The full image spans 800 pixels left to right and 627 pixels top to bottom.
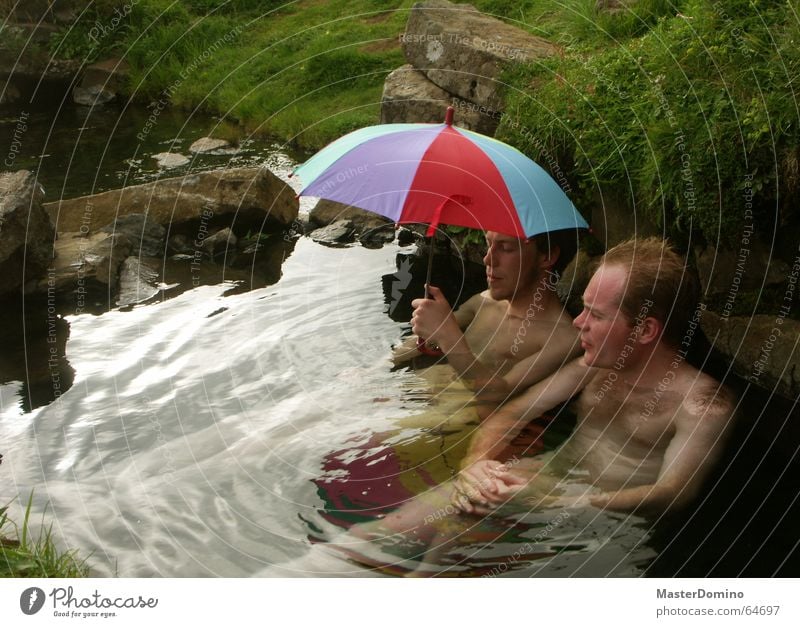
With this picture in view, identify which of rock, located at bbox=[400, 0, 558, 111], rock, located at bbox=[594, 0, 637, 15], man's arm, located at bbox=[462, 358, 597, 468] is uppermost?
rock, located at bbox=[594, 0, 637, 15]

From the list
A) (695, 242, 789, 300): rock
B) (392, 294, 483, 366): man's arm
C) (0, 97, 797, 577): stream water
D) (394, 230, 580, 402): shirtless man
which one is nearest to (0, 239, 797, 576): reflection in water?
(0, 97, 797, 577): stream water

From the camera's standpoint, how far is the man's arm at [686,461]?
4168mm

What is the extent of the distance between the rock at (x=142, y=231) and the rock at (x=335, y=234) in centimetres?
138

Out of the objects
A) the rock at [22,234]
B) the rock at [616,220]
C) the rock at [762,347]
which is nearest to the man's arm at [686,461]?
the rock at [762,347]

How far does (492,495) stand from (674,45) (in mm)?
3096

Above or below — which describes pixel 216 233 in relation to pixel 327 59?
below

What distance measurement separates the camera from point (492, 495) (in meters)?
4.29

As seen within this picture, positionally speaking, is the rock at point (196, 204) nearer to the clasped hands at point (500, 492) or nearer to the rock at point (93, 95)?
the clasped hands at point (500, 492)

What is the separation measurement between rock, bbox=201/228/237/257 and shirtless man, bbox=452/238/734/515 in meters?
4.62

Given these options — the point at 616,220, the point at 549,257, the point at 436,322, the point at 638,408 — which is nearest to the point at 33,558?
the point at 436,322

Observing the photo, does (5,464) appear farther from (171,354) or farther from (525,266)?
(525,266)

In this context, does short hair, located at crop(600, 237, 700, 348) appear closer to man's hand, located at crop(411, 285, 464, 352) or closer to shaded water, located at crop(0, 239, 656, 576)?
man's hand, located at crop(411, 285, 464, 352)

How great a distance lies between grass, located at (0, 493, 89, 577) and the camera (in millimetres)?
3500

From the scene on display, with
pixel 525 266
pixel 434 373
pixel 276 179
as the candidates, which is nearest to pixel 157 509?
pixel 434 373
